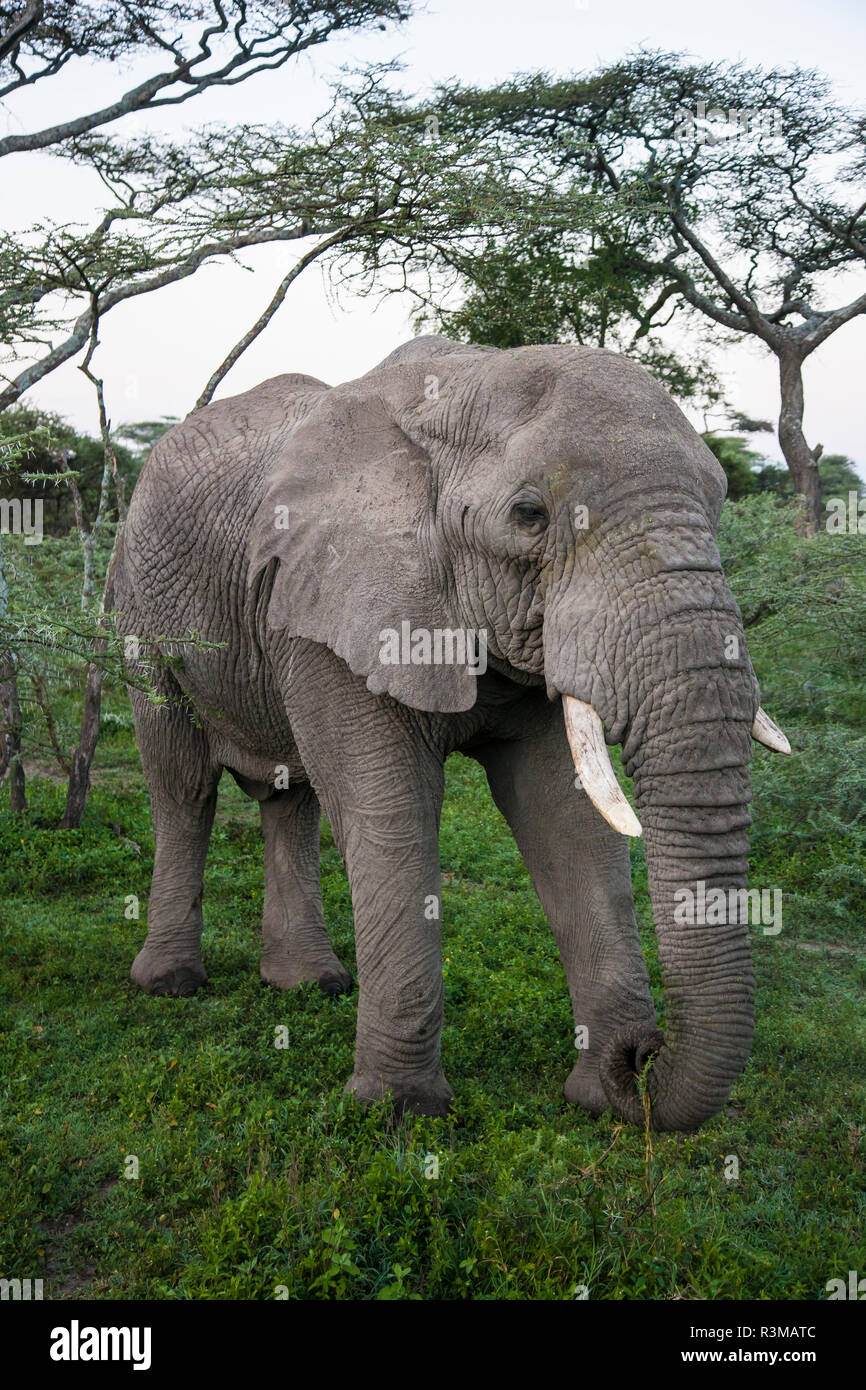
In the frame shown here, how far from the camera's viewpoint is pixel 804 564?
11578 millimetres

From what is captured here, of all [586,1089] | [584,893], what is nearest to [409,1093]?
[586,1089]

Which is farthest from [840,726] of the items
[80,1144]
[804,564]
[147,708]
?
[80,1144]

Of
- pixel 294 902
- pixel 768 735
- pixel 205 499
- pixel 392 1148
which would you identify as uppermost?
pixel 205 499

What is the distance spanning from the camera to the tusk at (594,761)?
3992mm

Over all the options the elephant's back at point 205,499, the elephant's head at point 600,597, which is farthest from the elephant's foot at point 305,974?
the elephant's head at point 600,597

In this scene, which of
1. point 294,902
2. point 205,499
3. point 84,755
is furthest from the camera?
point 84,755

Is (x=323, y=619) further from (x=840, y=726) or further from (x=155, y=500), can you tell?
(x=840, y=726)

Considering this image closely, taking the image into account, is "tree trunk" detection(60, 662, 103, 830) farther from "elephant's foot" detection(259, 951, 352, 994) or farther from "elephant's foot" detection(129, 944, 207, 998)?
"elephant's foot" detection(259, 951, 352, 994)

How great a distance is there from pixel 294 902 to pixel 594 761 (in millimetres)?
3489

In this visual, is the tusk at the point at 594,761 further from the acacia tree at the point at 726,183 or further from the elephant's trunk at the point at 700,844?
the acacia tree at the point at 726,183

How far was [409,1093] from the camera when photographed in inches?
199

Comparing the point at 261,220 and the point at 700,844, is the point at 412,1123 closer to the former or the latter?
the point at 700,844

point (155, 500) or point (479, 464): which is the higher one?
point (155, 500)

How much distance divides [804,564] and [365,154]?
5742 millimetres
